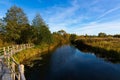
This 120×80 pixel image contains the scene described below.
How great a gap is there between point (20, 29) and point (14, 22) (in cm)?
243

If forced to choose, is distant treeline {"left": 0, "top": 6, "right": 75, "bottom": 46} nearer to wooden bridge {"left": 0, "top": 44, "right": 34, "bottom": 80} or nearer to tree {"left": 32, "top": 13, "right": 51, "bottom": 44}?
tree {"left": 32, "top": 13, "right": 51, "bottom": 44}

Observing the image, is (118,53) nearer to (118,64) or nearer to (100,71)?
(118,64)

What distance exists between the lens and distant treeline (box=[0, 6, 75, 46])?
39.2 metres

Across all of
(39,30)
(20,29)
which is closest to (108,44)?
(39,30)

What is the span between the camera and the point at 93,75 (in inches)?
712

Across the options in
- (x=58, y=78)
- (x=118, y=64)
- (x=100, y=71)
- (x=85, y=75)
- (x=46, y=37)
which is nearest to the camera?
(x=58, y=78)

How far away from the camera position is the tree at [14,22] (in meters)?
39.0

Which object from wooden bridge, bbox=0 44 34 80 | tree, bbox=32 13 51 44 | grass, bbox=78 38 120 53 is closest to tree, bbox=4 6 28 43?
tree, bbox=32 13 51 44

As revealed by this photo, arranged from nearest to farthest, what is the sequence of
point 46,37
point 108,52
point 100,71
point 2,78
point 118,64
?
point 2,78
point 100,71
point 118,64
point 108,52
point 46,37

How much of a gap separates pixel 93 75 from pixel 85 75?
853mm

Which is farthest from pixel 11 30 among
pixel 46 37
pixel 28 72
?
pixel 28 72

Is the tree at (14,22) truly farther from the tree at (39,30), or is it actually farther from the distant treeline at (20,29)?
the tree at (39,30)

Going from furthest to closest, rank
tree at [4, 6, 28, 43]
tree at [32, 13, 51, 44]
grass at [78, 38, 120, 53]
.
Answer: tree at [32, 13, 51, 44], tree at [4, 6, 28, 43], grass at [78, 38, 120, 53]

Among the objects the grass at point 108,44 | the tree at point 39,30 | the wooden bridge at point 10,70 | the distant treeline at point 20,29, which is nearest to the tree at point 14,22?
the distant treeline at point 20,29
